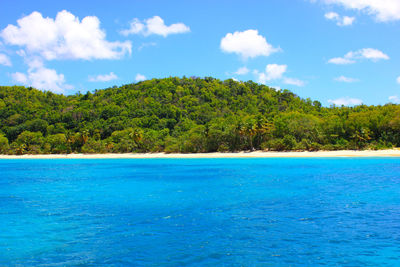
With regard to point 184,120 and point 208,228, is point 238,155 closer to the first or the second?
point 184,120

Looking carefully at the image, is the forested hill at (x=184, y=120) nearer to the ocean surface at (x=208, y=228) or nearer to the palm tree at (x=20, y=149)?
the palm tree at (x=20, y=149)

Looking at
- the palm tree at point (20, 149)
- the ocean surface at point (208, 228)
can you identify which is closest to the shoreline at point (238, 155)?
the palm tree at point (20, 149)

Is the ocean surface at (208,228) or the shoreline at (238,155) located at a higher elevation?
the shoreline at (238,155)

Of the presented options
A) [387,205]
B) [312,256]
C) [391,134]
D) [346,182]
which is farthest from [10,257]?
[391,134]

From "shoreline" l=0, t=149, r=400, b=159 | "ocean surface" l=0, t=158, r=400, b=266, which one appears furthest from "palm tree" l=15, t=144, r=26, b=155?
"ocean surface" l=0, t=158, r=400, b=266

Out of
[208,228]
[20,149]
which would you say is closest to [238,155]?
[208,228]

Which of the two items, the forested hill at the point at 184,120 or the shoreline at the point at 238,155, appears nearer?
the shoreline at the point at 238,155

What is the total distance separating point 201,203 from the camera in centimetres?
2094

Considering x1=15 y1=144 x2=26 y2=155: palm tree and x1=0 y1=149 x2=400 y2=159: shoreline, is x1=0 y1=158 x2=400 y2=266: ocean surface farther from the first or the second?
x1=15 y1=144 x2=26 y2=155: palm tree

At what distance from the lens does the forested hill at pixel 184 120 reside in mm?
75688

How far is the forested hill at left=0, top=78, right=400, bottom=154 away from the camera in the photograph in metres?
75.7

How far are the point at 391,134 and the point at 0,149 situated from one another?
359ft

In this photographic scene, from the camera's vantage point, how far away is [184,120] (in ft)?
398

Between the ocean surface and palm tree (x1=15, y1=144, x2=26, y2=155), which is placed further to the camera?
palm tree (x1=15, y1=144, x2=26, y2=155)
